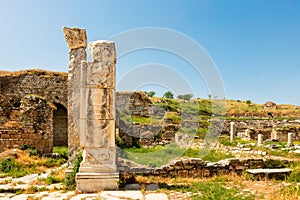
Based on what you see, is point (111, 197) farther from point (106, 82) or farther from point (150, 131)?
point (150, 131)

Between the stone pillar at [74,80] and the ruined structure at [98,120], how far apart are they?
143 cm

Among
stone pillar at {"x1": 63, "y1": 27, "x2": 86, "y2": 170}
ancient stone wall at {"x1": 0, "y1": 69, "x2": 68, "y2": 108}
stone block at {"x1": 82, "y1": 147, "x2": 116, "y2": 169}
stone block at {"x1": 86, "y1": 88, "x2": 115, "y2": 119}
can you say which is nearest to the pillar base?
stone block at {"x1": 82, "y1": 147, "x2": 116, "y2": 169}

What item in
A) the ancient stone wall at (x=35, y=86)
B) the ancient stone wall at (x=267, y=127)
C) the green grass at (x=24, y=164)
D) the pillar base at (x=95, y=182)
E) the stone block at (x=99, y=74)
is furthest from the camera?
the ancient stone wall at (x=267, y=127)

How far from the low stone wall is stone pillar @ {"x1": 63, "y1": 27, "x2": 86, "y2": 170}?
139 centimetres

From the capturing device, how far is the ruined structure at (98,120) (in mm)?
4988

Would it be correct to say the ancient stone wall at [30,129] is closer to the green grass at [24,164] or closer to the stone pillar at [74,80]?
the green grass at [24,164]

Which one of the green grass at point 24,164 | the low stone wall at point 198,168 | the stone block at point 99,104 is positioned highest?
the stone block at point 99,104

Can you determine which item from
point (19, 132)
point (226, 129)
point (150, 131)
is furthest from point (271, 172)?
point (226, 129)

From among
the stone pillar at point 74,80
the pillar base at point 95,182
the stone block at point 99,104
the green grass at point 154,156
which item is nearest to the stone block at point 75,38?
the stone pillar at point 74,80

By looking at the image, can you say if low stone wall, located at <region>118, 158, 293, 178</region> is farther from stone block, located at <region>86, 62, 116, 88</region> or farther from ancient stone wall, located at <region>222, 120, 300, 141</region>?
ancient stone wall, located at <region>222, 120, 300, 141</region>

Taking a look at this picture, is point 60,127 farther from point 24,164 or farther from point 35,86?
point 24,164

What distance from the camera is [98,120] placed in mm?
5117

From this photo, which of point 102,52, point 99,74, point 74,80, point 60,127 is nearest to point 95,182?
point 99,74

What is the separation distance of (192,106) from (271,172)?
31.1 meters
